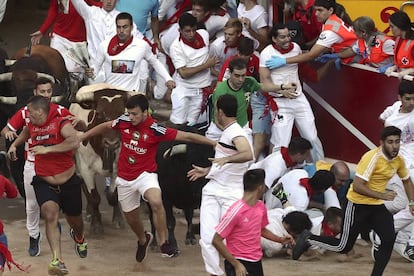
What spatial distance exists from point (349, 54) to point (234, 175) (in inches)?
153

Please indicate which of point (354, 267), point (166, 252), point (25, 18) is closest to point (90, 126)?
point (166, 252)

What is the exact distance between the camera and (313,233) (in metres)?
13.2

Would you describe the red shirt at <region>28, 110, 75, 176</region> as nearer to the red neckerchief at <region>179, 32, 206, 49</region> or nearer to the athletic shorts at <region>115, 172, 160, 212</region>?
the athletic shorts at <region>115, 172, 160, 212</region>

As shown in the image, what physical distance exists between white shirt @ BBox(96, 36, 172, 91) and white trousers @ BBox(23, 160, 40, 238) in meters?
2.21

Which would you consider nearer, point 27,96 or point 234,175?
point 234,175

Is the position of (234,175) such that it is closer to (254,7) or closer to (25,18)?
(254,7)

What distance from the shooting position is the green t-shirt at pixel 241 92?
13594 millimetres

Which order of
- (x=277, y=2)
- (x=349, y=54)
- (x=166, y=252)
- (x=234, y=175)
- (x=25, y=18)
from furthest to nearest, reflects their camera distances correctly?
1. (x=25, y=18)
2. (x=277, y=2)
3. (x=349, y=54)
4. (x=166, y=252)
5. (x=234, y=175)

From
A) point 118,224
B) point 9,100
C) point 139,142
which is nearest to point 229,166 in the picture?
point 139,142

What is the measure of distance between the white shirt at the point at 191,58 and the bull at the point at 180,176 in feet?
5.65

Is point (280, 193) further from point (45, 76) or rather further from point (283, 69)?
point (45, 76)

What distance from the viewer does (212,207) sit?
11.5 m

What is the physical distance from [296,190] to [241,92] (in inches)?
46.2

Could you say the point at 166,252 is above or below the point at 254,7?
below
